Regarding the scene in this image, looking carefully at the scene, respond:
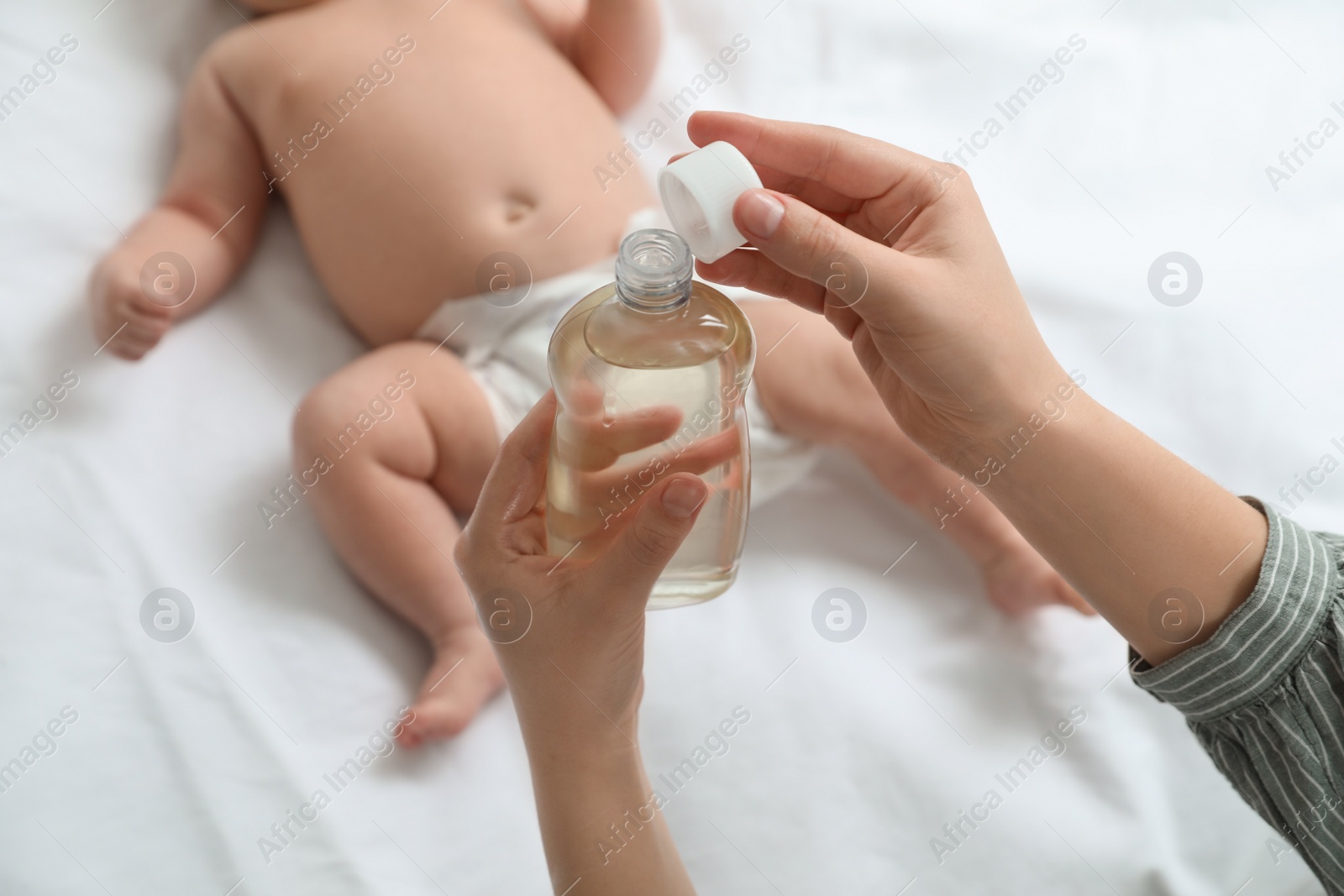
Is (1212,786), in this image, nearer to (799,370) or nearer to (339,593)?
(799,370)

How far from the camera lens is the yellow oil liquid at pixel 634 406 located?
713 millimetres

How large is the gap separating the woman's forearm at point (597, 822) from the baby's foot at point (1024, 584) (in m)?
0.51

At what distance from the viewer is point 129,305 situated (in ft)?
3.81

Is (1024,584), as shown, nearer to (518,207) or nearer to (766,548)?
(766,548)

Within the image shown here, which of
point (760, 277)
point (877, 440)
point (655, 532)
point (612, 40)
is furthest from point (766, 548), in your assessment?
point (612, 40)

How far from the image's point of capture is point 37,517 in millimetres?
1056

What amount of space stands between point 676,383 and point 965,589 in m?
0.53

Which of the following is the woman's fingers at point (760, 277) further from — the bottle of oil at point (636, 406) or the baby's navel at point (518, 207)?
the baby's navel at point (518, 207)

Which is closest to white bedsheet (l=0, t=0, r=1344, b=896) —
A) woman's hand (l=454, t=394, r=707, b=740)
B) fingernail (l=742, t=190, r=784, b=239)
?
woman's hand (l=454, t=394, r=707, b=740)

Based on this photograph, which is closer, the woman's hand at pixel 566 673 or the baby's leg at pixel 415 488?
the woman's hand at pixel 566 673

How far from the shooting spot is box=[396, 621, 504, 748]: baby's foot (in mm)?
990

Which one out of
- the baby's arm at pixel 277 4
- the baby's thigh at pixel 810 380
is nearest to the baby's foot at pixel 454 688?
the baby's thigh at pixel 810 380

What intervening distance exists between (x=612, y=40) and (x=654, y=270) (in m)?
0.84

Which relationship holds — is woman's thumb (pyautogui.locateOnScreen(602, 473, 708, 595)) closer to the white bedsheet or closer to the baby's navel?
the white bedsheet
